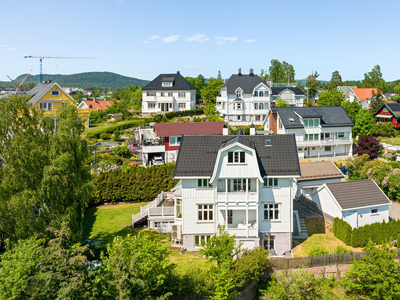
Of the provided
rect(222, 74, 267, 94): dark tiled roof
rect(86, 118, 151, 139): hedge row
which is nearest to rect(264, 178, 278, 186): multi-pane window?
rect(86, 118, 151, 139): hedge row

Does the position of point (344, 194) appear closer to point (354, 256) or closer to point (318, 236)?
point (318, 236)

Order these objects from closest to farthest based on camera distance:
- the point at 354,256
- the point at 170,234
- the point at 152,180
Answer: the point at 354,256, the point at 170,234, the point at 152,180

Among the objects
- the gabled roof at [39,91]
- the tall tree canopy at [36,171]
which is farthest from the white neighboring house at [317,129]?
the gabled roof at [39,91]

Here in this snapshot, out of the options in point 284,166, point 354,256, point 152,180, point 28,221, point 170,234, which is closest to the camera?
point 28,221

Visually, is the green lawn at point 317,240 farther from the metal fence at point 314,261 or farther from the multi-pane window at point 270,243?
the metal fence at point 314,261

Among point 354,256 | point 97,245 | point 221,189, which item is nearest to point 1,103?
point 97,245

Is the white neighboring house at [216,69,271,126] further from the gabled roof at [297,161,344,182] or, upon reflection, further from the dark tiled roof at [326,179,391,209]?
the dark tiled roof at [326,179,391,209]
